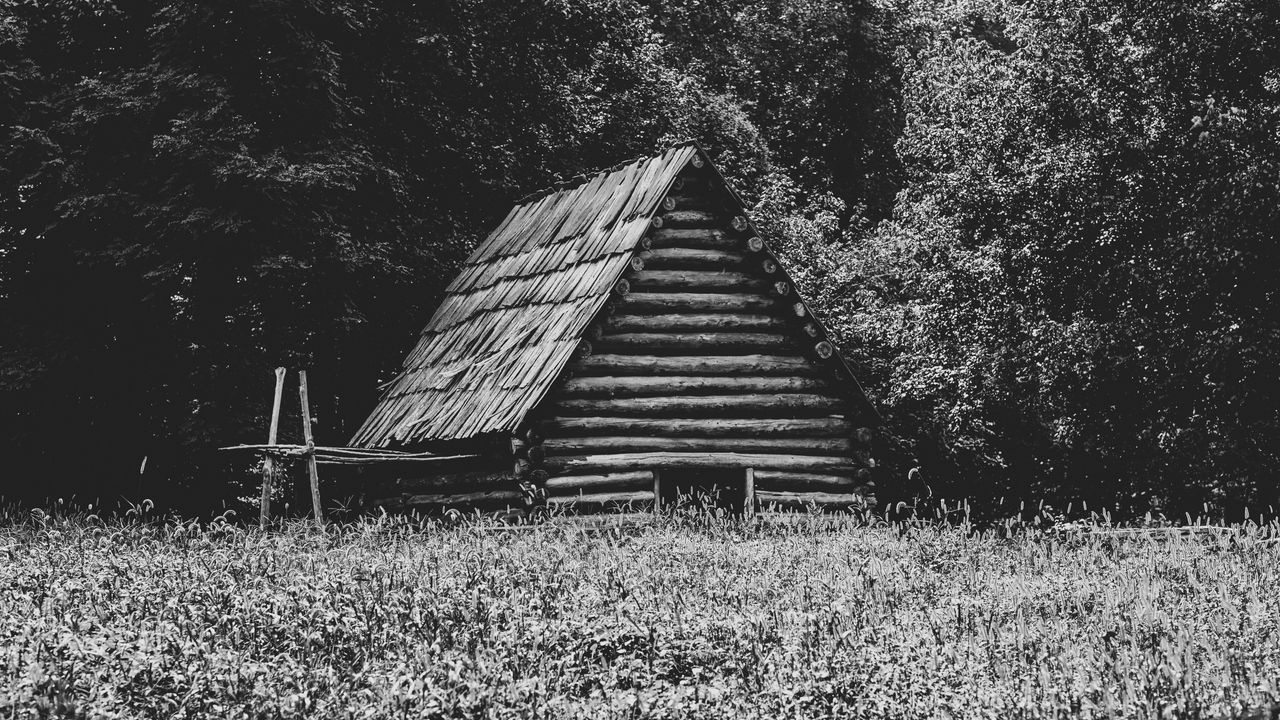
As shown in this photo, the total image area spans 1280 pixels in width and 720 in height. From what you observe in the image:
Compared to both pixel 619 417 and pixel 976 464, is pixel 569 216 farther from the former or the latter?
pixel 976 464

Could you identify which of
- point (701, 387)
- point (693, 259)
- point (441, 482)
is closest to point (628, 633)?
point (701, 387)

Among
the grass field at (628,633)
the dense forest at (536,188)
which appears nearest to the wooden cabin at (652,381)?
the dense forest at (536,188)

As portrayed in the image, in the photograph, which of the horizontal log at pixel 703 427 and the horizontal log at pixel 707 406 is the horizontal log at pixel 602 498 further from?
the horizontal log at pixel 707 406

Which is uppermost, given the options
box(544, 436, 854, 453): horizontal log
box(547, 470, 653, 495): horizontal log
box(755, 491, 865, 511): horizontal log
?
box(544, 436, 854, 453): horizontal log

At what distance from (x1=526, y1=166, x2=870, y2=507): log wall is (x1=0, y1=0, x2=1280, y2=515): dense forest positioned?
641cm

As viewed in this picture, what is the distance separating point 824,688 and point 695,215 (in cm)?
1217

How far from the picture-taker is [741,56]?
39156 millimetres

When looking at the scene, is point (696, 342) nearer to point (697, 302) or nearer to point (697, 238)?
point (697, 302)

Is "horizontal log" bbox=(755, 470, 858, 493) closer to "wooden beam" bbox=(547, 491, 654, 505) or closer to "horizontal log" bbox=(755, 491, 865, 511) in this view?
"horizontal log" bbox=(755, 491, 865, 511)

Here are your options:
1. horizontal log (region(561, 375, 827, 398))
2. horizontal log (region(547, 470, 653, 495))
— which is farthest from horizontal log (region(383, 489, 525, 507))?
horizontal log (region(561, 375, 827, 398))

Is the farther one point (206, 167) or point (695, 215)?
point (206, 167)

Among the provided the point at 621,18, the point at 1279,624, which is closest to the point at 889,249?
the point at 621,18

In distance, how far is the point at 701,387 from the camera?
17000mm

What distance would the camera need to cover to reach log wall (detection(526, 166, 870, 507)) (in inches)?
646
